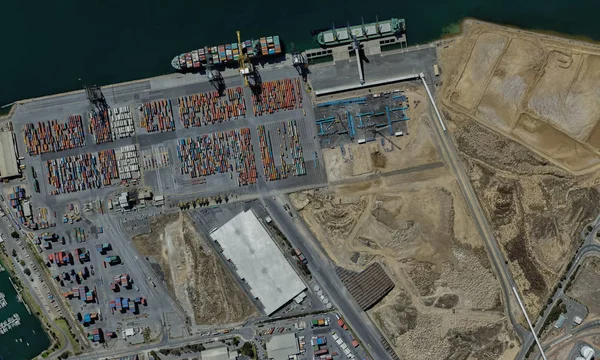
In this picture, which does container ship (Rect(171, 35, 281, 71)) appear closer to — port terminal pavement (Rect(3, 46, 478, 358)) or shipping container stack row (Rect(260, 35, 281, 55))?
shipping container stack row (Rect(260, 35, 281, 55))

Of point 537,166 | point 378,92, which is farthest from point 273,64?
point 537,166

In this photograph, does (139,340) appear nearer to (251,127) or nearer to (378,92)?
(251,127)

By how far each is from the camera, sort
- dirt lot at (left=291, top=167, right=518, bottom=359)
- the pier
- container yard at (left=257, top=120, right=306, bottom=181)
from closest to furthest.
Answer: dirt lot at (left=291, top=167, right=518, bottom=359), container yard at (left=257, top=120, right=306, bottom=181), the pier

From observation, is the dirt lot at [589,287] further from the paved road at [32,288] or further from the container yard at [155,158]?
the paved road at [32,288]

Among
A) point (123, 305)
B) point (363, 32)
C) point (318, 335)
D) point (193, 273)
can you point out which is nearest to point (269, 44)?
point (363, 32)

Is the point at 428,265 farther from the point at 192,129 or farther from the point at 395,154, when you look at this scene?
the point at 192,129

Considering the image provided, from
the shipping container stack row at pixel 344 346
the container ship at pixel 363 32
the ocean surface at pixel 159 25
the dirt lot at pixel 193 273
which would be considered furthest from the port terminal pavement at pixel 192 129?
the shipping container stack row at pixel 344 346

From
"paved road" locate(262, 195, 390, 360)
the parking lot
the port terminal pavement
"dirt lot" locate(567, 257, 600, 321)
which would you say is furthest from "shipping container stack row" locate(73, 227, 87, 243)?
"dirt lot" locate(567, 257, 600, 321)
